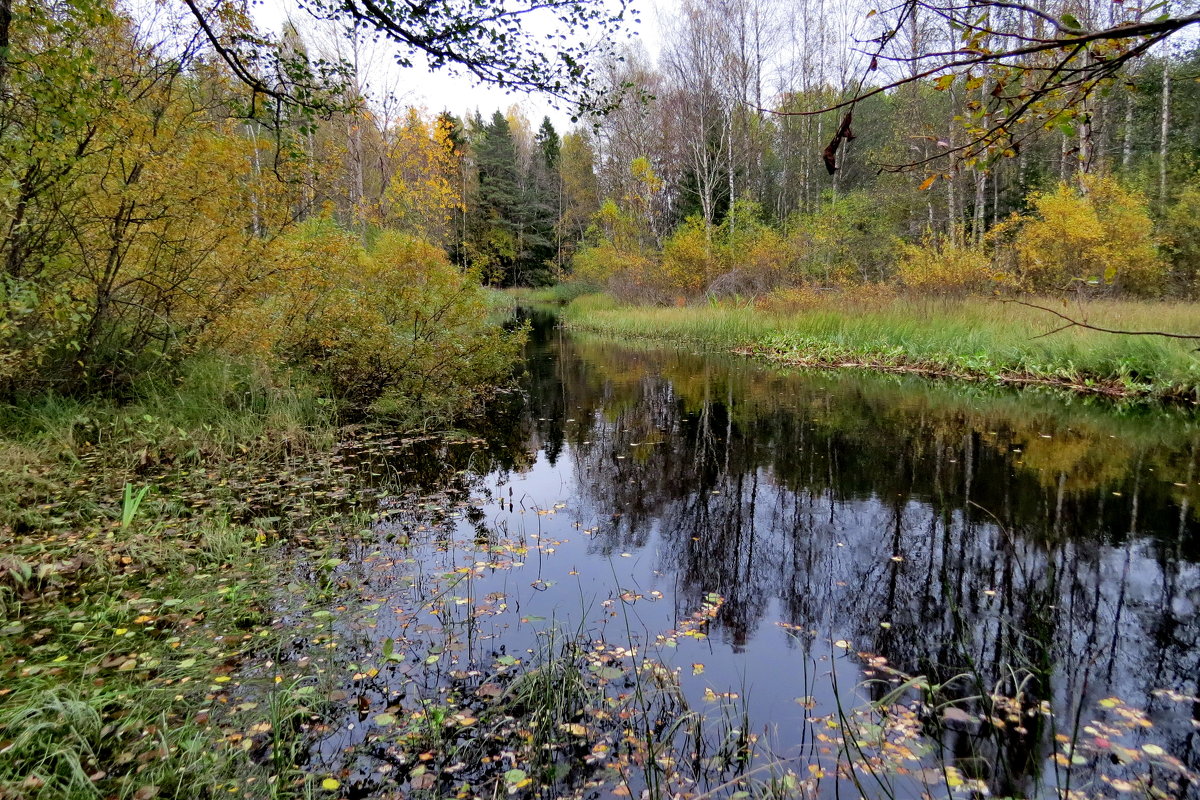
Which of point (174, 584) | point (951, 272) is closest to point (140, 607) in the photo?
point (174, 584)

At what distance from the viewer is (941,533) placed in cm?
492

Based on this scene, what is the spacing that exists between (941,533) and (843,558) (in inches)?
38.5

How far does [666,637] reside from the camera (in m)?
3.51

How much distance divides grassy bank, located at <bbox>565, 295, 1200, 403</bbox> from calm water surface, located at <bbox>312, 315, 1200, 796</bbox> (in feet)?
4.05

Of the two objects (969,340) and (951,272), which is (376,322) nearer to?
(969,340)

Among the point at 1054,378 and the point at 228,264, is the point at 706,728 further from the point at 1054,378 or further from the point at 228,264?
the point at 1054,378

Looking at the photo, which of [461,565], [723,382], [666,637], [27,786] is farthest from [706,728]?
[723,382]

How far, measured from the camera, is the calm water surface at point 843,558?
308cm

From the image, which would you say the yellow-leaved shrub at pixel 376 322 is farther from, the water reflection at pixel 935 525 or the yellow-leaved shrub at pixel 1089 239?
the yellow-leaved shrub at pixel 1089 239

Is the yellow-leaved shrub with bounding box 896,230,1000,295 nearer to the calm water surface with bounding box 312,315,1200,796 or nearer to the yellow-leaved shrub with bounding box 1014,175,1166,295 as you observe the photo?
the yellow-leaved shrub with bounding box 1014,175,1166,295

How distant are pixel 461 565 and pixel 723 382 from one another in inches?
358

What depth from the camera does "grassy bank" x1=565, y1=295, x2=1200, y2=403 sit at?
30.0 feet

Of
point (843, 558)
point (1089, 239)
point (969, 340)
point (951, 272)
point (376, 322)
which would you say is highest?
point (1089, 239)

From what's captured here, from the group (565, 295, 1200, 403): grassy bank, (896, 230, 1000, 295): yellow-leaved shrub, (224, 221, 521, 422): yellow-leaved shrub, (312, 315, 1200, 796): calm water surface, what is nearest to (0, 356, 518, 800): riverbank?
(312, 315, 1200, 796): calm water surface
